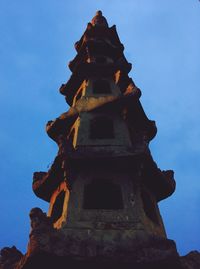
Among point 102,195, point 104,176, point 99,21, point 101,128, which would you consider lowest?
point 102,195

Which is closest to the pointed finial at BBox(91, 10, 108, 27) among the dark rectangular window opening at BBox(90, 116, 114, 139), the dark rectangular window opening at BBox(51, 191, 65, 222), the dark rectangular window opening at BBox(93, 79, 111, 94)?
the dark rectangular window opening at BBox(93, 79, 111, 94)

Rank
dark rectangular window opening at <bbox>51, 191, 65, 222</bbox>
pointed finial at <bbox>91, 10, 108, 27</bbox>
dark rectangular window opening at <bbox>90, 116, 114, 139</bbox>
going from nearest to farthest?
dark rectangular window opening at <bbox>51, 191, 65, 222</bbox> < dark rectangular window opening at <bbox>90, 116, 114, 139</bbox> < pointed finial at <bbox>91, 10, 108, 27</bbox>

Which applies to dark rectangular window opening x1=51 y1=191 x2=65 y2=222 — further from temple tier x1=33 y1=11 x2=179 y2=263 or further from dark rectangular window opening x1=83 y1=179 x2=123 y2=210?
dark rectangular window opening x1=83 y1=179 x2=123 y2=210

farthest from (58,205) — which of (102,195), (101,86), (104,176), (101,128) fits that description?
(101,86)

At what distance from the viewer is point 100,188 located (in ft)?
59.9

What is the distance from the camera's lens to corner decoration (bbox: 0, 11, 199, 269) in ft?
46.1

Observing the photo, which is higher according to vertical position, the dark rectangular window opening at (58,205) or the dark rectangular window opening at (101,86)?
the dark rectangular window opening at (101,86)

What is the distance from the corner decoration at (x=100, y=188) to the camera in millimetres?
14047

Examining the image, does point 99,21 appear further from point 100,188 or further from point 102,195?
point 102,195

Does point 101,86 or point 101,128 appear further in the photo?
point 101,86

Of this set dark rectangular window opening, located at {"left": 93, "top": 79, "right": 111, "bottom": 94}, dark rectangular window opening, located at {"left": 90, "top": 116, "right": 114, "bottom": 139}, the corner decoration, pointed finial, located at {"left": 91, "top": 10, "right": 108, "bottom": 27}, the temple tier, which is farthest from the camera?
pointed finial, located at {"left": 91, "top": 10, "right": 108, "bottom": 27}

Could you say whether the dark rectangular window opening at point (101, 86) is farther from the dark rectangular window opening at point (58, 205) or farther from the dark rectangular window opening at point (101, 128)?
the dark rectangular window opening at point (58, 205)

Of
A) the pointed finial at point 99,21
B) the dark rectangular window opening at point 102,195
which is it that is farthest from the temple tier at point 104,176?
the pointed finial at point 99,21

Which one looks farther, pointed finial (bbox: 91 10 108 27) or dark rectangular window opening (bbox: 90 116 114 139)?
pointed finial (bbox: 91 10 108 27)
